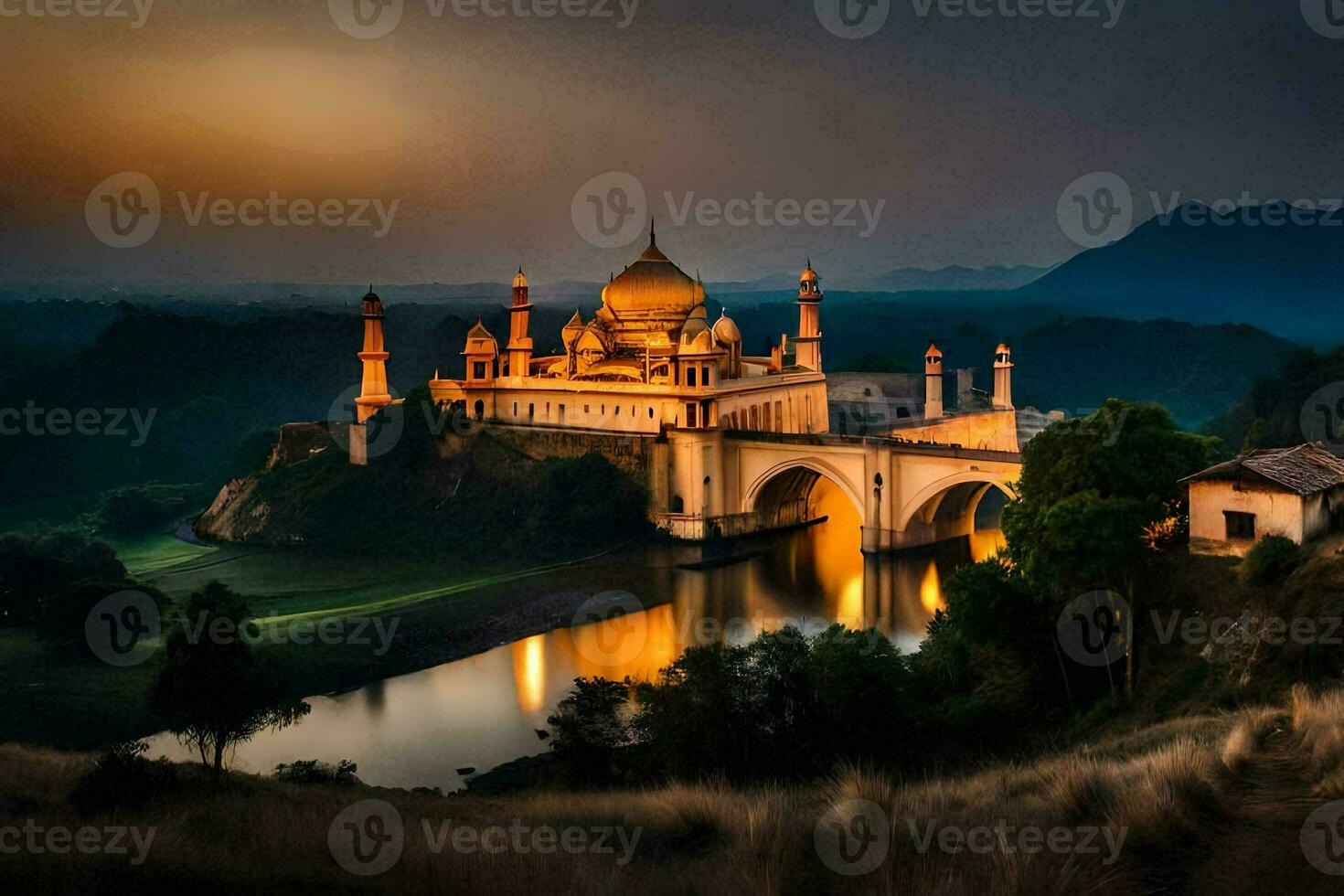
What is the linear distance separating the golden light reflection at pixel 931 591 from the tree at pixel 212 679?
1585cm

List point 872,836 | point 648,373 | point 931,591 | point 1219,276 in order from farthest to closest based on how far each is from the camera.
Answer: point 1219,276
point 648,373
point 931,591
point 872,836

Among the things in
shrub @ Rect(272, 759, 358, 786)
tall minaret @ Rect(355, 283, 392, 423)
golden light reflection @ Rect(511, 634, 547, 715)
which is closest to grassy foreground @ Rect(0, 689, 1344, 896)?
shrub @ Rect(272, 759, 358, 786)

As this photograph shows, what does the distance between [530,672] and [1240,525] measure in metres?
11.9

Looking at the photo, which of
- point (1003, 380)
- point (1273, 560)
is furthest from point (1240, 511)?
point (1003, 380)

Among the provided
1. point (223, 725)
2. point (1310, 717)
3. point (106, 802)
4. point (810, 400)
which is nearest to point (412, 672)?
point (223, 725)

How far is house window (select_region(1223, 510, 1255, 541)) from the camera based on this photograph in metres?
16.8

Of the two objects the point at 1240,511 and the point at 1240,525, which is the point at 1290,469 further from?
the point at 1240,525

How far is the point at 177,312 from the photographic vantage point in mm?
69438

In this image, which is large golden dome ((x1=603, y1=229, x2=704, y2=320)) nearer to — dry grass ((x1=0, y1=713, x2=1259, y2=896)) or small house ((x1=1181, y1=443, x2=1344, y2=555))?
small house ((x1=1181, y1=443, x2=1344, y2=555))

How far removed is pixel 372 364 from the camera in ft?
133

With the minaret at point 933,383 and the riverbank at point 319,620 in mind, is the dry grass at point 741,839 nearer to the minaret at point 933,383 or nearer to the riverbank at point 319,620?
the riverbank at point 319,620

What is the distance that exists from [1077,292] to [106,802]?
9769 cm

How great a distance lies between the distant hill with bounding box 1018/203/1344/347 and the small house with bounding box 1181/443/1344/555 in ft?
177

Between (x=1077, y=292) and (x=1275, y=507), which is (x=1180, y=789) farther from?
(x=1077, y=292)
